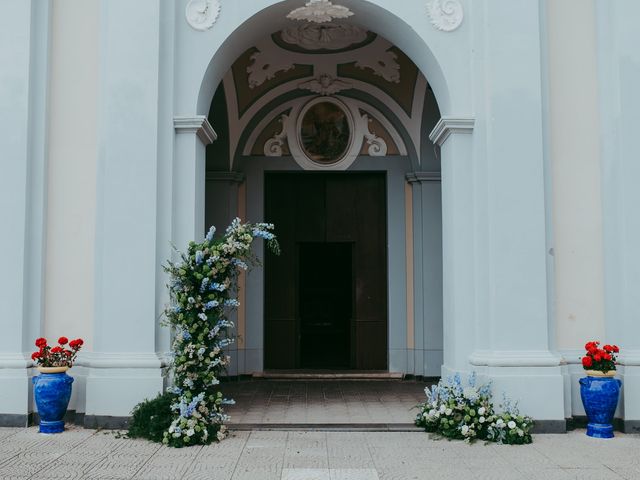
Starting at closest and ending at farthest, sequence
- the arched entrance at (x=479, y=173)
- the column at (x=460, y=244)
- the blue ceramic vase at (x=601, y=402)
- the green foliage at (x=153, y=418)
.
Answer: the green foliage at (x=153, y=418) → the blue ceramic vase at (x=601, y=402) → the arched entrance at (x=479, y=173) → the column at (x=460, y=244)

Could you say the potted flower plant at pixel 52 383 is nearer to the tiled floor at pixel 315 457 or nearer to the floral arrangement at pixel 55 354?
the floral arrangement at pixel 55 354

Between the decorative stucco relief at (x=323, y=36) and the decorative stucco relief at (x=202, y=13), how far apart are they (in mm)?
2966

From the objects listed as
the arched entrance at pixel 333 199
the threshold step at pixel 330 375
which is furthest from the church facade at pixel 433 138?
the threshold step at pixel 330 375

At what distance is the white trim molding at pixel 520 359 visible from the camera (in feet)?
26.8

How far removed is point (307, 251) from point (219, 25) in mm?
5391

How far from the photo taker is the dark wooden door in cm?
→ 1297

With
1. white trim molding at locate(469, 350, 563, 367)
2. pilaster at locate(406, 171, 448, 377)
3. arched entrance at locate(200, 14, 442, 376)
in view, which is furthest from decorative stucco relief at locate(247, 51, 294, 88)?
white trim molding at locate(469, 350, 563, 367)

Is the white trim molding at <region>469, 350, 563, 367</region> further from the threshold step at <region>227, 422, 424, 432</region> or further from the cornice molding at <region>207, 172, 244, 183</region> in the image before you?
the cornice molding at <region>207, 172, 244, 183</region>

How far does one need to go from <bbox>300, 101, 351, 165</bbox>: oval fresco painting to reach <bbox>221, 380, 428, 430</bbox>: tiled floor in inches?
161

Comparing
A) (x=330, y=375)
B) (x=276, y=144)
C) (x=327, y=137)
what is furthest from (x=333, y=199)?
(x=330, y=375)

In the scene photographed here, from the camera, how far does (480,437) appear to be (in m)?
7.82

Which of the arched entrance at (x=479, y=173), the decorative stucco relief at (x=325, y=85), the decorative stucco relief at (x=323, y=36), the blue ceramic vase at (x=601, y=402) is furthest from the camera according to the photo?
the decorative stucco relief at (x=325, y=85)

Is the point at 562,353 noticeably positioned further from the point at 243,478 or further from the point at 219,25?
the point at 219,25

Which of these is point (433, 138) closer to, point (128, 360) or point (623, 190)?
point (623, 190)
